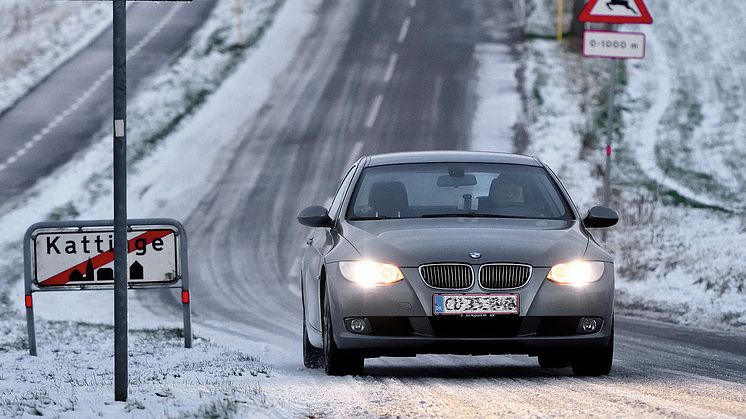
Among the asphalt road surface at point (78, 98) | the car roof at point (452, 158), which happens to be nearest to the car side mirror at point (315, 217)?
the car roof at point (452, 158)

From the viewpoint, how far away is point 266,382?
30.4 feet

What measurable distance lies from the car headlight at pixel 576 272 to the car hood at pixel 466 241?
5 centimetres

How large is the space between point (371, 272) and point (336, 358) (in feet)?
2.16

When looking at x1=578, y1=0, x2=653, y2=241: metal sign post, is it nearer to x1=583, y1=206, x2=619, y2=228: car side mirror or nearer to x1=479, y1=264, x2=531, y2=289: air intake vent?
x1=583, y1=206, x2=619, y2=228: car side mirror

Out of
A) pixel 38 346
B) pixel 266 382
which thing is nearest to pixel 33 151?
pixel 38 346

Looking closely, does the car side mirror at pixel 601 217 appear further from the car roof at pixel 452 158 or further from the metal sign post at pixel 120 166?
the metal sign post at pixel 120 166

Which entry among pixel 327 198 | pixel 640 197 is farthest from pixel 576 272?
pixel 327 198

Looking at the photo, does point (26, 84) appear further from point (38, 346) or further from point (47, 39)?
point (38, 346)

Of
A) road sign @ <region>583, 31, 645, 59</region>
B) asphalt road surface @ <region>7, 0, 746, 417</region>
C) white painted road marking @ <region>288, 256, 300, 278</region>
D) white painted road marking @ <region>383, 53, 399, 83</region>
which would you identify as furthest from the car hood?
white painted road marking @ <region>383, 53, 399, 83</region>

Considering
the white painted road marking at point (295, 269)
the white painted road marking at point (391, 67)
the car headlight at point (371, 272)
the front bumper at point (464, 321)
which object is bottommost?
the white painted road marking at point (295, 269)

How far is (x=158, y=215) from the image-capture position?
25156mm

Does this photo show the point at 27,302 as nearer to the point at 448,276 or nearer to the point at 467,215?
the point at 467,215

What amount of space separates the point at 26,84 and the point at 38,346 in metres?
23.3

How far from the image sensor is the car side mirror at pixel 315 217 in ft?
34.4
